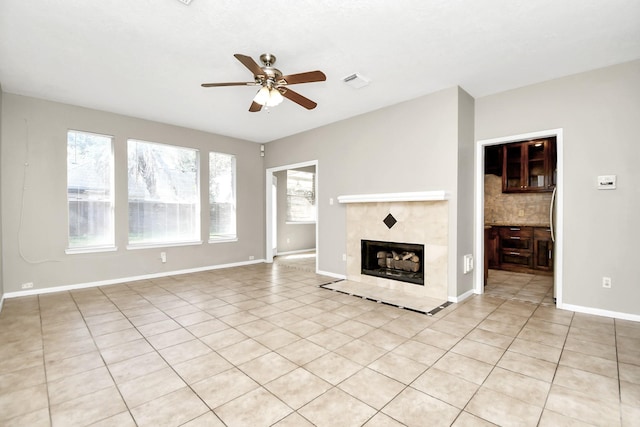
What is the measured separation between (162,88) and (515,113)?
471cm

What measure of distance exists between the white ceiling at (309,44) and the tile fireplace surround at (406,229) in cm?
151

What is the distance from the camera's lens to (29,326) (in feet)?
10.1

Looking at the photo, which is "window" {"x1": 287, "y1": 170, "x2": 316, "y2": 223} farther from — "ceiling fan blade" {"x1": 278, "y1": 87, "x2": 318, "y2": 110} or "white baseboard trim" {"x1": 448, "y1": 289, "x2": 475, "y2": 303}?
"white baseboard trim" {"x1": 448, "y1": 289, "x2": 475, "y2": 303}

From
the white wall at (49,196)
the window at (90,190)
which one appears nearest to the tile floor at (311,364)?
the white wall at (49,196)

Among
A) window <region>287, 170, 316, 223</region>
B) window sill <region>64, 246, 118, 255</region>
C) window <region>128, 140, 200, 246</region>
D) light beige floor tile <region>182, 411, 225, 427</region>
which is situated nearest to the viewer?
light beige floor tile <region>182, 411, 225, 427</region>

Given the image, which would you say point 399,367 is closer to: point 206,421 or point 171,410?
point 206,421

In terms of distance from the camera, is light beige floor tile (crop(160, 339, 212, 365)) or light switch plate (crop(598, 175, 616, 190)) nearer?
light beige floor tile (crop(160, 339, 212, 365))

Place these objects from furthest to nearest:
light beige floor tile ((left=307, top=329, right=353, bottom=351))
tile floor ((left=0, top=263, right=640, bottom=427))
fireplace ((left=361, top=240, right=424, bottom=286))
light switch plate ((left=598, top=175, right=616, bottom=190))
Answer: fireplace ((left=361, top=240, right=424, bottom=286))
light switch plate ((left=598, top=175, right=616, bottom=190))
light beige floor tile ((left=307, top=329, right=353, bottom=351))
tile floor ((left=0, top=263, right=640, bottom=427))

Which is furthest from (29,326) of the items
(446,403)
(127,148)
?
(446,403)

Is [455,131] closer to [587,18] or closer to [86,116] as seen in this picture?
[587,18]

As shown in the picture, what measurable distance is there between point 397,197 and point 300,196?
483cm

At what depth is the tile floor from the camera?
5.74 ft

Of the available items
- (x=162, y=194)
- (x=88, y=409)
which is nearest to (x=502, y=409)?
(x=88, y=409)

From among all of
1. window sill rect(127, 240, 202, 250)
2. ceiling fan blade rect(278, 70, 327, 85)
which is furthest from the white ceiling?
window sill rect(127, 240, 202, 250)
